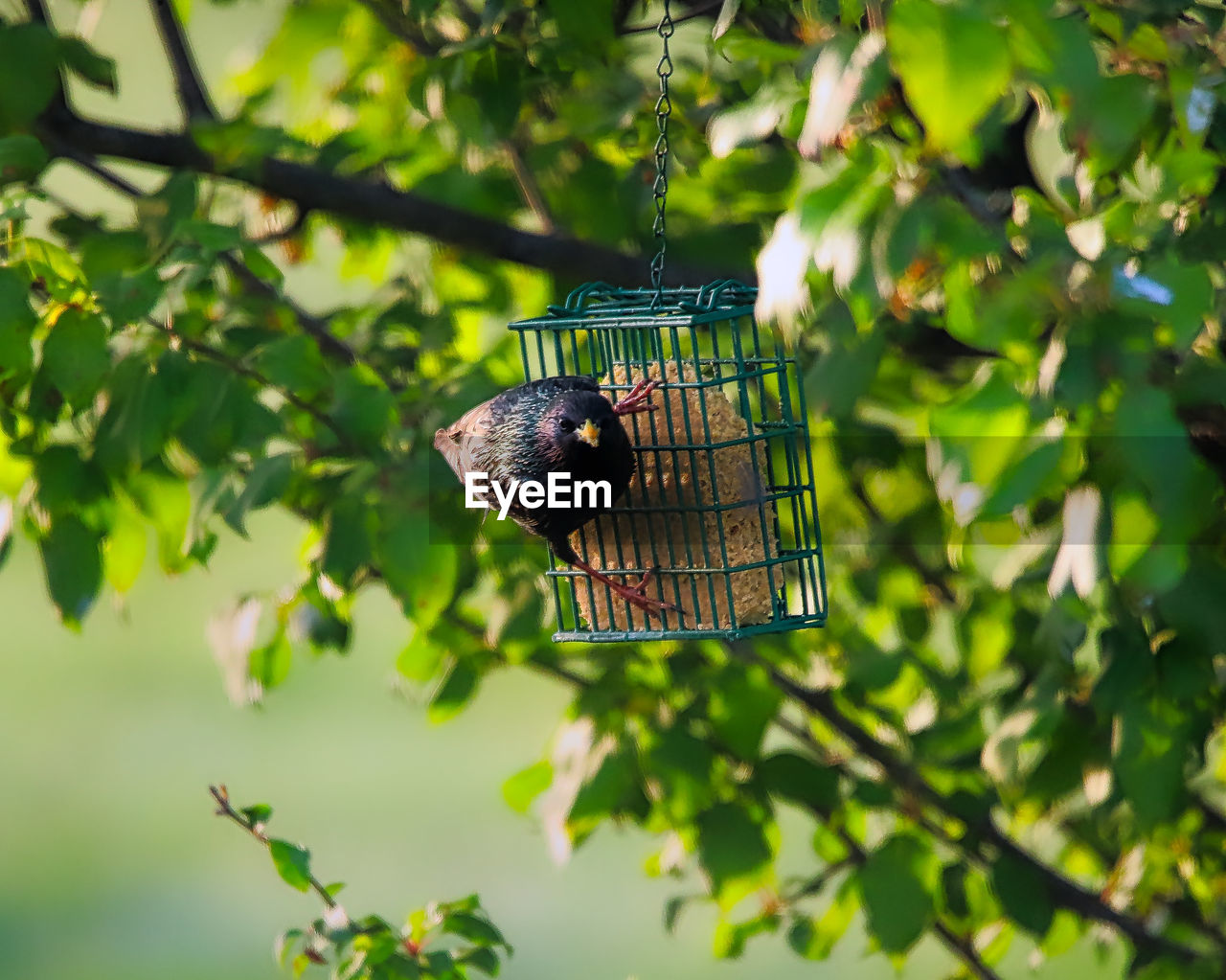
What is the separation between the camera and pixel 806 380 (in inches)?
95.3

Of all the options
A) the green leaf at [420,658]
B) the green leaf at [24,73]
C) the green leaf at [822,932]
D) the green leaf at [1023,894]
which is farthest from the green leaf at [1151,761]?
the green leaf at [24,73]

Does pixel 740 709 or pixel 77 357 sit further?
pixel 740 709

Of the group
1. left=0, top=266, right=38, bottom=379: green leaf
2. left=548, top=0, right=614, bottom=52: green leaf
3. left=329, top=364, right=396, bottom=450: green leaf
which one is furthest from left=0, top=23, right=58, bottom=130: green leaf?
left=548, top=0, right=614, bottom=52: green leaf

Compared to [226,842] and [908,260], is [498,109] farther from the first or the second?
[226,842]

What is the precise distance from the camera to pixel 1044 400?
1.79 metres

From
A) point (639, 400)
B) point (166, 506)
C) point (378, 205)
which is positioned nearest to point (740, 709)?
point (639, 400)

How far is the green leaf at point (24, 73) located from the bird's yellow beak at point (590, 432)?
1.35m

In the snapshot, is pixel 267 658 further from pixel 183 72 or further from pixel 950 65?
pixel 950 65

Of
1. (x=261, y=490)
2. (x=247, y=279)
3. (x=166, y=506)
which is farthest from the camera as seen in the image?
(x=247, y=279)

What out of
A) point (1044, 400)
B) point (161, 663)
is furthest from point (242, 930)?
point (1044, 400)

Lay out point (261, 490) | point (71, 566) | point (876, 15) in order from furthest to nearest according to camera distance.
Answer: point (71, 566) → point (261, 490) → point (876, 15)

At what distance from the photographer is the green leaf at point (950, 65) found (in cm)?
145

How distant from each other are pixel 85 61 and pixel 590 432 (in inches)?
57.3

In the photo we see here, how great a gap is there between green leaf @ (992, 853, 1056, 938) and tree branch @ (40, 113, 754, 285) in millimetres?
1411
